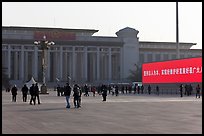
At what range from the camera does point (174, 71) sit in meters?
51.6

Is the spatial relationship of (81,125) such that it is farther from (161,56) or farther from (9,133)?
(161,56)

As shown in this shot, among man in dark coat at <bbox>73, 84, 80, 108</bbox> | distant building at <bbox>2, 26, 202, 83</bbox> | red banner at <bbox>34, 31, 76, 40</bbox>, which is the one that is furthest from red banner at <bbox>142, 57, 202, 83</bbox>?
distant building at <bbox>2, 26, 202, 83</bbox>

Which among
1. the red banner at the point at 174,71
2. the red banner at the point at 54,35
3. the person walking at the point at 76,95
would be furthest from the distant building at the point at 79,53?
the person walking at the point at 76,95

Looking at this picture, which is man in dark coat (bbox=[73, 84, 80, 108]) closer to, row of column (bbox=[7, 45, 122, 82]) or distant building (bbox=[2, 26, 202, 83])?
distant building (bbox=[2, 26, 202, 83])

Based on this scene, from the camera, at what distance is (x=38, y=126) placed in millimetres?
13852

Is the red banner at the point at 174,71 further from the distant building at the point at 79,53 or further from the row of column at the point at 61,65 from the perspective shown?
the row of column at the point at 61,65

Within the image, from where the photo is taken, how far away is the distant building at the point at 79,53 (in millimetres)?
111938

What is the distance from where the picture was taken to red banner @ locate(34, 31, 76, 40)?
111 meters

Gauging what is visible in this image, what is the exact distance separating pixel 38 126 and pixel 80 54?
351ft

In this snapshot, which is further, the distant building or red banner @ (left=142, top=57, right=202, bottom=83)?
the distant building

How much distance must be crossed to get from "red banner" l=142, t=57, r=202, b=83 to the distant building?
56255mm

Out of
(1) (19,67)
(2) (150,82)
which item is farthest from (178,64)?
(1) (19,67)

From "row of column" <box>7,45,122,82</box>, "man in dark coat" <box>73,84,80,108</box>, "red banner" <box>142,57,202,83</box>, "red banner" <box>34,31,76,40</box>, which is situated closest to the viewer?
"man in dark coat" <box>73,84,80,108</box>

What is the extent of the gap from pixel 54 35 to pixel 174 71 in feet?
209
